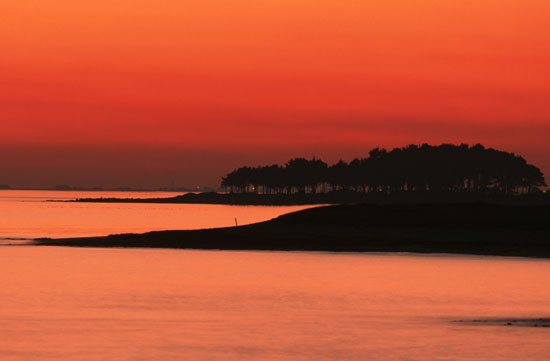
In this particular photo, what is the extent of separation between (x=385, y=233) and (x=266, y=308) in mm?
48486

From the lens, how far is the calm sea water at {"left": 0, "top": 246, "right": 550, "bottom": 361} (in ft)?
86.8

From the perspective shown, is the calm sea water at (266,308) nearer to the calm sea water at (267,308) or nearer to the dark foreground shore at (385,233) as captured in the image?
the calm sea water at (267,308)

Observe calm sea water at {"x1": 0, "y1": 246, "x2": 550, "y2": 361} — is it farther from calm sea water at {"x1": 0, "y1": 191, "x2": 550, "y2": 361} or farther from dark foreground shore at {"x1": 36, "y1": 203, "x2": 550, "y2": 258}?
dark foreground shore at {"x1": 36, "y1": 203, "x2": 550, "y2": 258}

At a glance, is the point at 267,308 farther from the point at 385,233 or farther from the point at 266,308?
the point at 385,233

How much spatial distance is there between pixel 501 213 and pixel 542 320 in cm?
5627

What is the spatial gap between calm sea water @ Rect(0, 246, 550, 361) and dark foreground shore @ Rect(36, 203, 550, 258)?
12420 millimetres

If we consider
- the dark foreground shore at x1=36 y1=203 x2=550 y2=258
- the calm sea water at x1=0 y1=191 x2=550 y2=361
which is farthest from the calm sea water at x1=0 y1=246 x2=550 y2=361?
the dark foreground shore at x1=36 y1=203 x2=550 y2=258

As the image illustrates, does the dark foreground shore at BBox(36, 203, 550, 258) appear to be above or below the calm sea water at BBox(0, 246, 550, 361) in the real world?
above

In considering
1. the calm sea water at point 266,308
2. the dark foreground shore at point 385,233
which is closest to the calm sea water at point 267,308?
the calm sea water at point 266,308

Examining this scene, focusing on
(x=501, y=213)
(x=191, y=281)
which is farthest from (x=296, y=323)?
(x=501, y=213)

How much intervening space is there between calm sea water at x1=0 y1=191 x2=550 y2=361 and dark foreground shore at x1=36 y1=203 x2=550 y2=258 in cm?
1188

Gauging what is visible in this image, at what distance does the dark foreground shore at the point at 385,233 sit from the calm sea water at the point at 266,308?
12420mm

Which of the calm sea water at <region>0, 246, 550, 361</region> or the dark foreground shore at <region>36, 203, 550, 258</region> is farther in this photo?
the dark foreground shore at <region>36, 203, 550, 258</region>

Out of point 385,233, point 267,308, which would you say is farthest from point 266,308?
point 385,233
